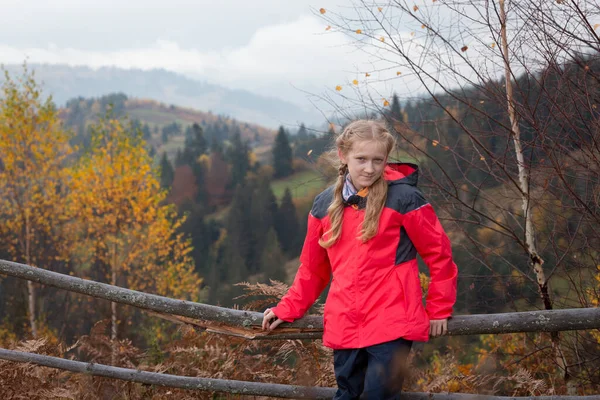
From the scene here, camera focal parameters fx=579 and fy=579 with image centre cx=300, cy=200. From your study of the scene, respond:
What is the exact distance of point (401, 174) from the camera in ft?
9.15

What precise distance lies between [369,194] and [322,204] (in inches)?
11.8

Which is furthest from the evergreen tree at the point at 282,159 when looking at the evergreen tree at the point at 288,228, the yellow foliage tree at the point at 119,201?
the yellow foliage tree at the point at 119,201

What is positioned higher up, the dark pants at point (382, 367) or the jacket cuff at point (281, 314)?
the jacket cuff at point (281, 314)

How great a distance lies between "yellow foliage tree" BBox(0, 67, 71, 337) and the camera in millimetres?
21938

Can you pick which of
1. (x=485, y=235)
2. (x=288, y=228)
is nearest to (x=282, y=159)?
(x=288, y=228)

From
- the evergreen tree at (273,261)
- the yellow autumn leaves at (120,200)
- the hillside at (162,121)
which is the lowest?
the evergreen tree at (273,261)

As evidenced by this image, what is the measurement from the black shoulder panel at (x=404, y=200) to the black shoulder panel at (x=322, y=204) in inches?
13.2

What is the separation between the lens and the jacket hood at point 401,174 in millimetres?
2723

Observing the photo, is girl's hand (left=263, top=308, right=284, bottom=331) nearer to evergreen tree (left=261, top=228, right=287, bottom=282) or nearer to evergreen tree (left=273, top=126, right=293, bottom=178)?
evergreen tree (left=261, top=228, right=287, bottom=282)

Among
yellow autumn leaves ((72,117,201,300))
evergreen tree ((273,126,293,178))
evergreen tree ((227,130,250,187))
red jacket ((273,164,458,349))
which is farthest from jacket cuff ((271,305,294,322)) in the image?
evergreen tree ((227,130,250,187))

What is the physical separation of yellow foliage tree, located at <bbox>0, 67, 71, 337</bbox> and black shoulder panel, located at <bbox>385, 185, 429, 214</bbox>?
70.7ft

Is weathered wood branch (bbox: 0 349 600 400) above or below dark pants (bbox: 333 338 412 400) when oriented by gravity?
below

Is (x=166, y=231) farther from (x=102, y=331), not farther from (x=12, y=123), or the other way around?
(x=102, y=331)

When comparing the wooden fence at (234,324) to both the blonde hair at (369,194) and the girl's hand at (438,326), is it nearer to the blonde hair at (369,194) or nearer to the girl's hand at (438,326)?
the girl's hand at (438,326)
